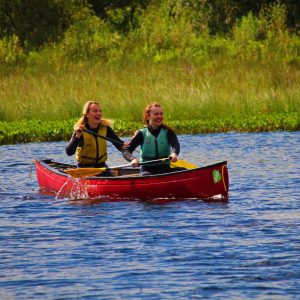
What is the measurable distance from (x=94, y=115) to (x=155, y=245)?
4897 millimetres

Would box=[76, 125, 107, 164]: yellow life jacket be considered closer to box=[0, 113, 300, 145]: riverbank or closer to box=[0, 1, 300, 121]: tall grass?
box=[0, 113, 300, 145]: riverbank

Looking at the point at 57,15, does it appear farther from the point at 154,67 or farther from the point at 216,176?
the point at 216,176

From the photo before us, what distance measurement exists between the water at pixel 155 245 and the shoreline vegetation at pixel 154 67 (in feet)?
26.7

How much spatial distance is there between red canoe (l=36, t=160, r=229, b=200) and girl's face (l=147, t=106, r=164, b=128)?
2.65 ft

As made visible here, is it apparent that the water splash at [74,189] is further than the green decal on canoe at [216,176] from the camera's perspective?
Yes

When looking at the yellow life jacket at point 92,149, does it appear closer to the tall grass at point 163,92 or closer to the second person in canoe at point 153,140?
the second person in canoe at point 153,140

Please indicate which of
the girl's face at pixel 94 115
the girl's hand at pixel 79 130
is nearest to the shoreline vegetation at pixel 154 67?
the girl's face at pixel 94 115

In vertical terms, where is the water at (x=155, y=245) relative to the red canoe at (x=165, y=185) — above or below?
below

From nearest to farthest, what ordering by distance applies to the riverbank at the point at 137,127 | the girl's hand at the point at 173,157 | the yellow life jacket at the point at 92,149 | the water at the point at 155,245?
the water at the point at 155,245, the girl's hand at the point at 173,157, the yellow life jacket at the point at 92,149, the riverbank at the point at 137,127

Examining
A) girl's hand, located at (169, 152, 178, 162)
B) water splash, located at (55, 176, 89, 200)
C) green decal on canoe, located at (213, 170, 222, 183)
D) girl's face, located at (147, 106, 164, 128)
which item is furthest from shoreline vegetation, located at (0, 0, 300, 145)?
green decal on canoe, located at (213, 170, 222, 183)

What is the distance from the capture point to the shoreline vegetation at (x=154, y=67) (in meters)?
25.9

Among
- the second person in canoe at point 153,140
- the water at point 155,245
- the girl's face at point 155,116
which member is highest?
the girl's face at point 155,116

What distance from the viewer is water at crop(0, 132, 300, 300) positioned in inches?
372

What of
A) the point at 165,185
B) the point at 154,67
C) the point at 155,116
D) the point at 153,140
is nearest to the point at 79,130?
the point at 153,140
